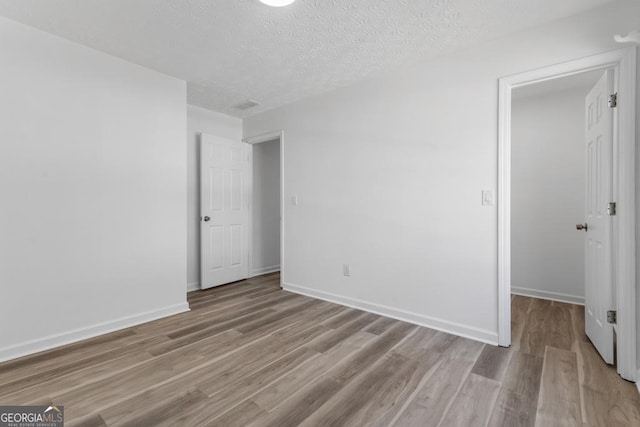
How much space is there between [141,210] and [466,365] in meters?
3.13

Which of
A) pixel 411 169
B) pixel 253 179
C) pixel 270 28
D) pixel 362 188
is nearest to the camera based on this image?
pixel 270 28

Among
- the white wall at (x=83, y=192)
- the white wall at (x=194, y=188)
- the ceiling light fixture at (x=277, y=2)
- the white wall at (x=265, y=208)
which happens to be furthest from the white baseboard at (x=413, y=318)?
the ceiling light fixture at (x=277, y=2)

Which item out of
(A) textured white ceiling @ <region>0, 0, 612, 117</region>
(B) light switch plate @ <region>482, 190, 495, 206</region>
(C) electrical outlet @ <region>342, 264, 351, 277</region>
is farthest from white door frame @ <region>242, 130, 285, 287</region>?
(B) light switch plate @ <region>482, 190, 495, 206</region>

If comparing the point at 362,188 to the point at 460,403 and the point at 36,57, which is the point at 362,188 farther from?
the point at 36,57

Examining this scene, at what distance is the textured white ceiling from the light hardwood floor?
8.17 ft

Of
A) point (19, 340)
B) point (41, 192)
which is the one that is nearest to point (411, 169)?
point (41, 192)

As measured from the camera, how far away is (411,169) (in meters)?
2.89

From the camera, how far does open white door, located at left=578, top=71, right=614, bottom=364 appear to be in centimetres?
202

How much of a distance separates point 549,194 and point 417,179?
1985 millimetres

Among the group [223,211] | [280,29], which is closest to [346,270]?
[223,211]
